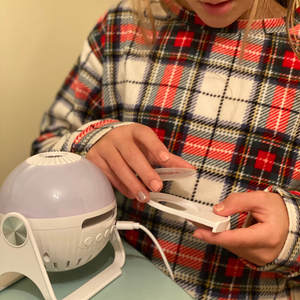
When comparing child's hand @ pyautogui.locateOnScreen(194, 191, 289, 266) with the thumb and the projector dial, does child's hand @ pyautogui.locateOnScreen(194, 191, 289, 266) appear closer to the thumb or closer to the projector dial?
the thumb

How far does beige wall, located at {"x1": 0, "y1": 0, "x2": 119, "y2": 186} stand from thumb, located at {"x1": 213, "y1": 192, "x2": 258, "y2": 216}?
691mm

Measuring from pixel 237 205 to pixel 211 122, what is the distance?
0.63ft

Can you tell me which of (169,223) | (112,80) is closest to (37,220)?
(169,223)

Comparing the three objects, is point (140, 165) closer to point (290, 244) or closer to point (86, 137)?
point (86, 137)

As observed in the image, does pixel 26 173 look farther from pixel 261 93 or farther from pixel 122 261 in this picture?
pixel 261 93

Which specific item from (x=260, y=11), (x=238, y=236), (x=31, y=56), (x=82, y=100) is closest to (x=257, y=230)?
(x=238, y=236)

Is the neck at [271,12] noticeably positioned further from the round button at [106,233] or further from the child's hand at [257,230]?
the round button at [106,233]

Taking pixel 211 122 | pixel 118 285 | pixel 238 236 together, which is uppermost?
pixel 211 122

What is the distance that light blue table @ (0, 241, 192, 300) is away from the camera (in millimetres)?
387

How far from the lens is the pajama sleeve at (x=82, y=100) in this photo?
694mm

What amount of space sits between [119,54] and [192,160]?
11.9 inches

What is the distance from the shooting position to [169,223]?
57 centimetres

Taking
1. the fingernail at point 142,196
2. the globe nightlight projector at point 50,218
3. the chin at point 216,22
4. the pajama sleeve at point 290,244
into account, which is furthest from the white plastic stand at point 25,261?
the chin at point 216,22

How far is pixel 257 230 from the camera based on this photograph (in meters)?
0.41
